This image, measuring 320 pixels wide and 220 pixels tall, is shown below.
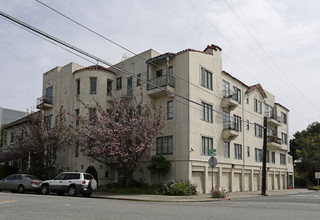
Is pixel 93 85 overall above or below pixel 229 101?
above

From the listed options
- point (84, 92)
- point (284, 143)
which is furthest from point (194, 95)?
point (284, 143)

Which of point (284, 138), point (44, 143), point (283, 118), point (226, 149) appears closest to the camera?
point (44, 143)

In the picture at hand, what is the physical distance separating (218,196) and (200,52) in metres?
12.3

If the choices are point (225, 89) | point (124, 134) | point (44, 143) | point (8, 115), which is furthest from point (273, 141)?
point (8, 115)

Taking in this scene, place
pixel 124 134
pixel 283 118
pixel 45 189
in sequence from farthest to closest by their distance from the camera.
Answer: pixel 283 118
pixel 124 134
pixel 45 189

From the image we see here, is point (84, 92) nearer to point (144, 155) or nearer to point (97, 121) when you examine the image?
point (97, 121)

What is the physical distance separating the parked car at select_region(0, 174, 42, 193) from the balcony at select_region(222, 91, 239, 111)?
1709 centimetres

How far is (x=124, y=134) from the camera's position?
24656 mm

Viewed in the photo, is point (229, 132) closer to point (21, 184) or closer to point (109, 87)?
point (109, 87)

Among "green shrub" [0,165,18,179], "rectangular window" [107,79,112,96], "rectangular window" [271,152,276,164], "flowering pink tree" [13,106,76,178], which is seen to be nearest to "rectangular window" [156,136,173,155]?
"rectangular window" [107,79,112,96]

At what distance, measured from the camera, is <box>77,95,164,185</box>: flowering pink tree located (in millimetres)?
24344

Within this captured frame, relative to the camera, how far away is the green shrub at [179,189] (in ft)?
77.7

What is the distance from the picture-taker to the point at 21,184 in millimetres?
24078

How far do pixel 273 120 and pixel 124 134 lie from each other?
23222 mm
